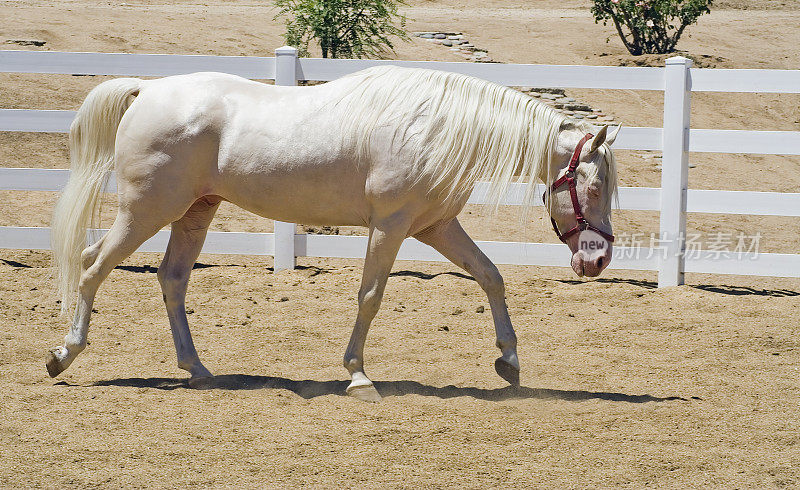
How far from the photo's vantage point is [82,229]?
5.07 m

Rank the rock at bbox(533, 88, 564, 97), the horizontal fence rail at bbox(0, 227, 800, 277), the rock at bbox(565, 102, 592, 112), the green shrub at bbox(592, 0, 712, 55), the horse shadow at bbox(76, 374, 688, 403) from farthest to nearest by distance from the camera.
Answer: the green shrub at bbox(592, 0, 712, 55) → the rock at bbox(533, 88, 564, 97) → the rock at bbox(565, 102, 592, 112) → the horizontal fence rail at bbox(0, 227, 800, 277) → the horse shadow at bbox(76, 374, 688, 403)

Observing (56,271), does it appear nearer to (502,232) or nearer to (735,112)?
(502,232)

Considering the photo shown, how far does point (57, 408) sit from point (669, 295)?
4.45 meters

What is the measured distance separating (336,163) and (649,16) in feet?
40.3

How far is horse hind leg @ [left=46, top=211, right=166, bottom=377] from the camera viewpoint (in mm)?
4820

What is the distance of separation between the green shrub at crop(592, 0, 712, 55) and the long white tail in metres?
12.2

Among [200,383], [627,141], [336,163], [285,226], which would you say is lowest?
[200,383]

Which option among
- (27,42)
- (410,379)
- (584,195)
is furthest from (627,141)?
(27,42)

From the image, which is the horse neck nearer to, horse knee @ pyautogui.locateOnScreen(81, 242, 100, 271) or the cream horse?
the cream horse

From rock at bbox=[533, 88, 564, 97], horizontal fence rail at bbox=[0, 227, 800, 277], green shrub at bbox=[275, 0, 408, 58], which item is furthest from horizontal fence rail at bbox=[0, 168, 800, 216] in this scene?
rock at bbox=[533, 88, 564, 97]

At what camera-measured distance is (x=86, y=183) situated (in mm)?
5078

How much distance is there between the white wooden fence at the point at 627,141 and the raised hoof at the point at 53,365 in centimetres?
271

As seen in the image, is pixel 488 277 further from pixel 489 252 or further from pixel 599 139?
pixel 489 252

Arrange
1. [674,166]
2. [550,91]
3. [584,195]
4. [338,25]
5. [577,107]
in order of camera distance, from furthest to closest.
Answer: [550,91]
[577,107]
[338,25]
[674,166]
[584,195]
